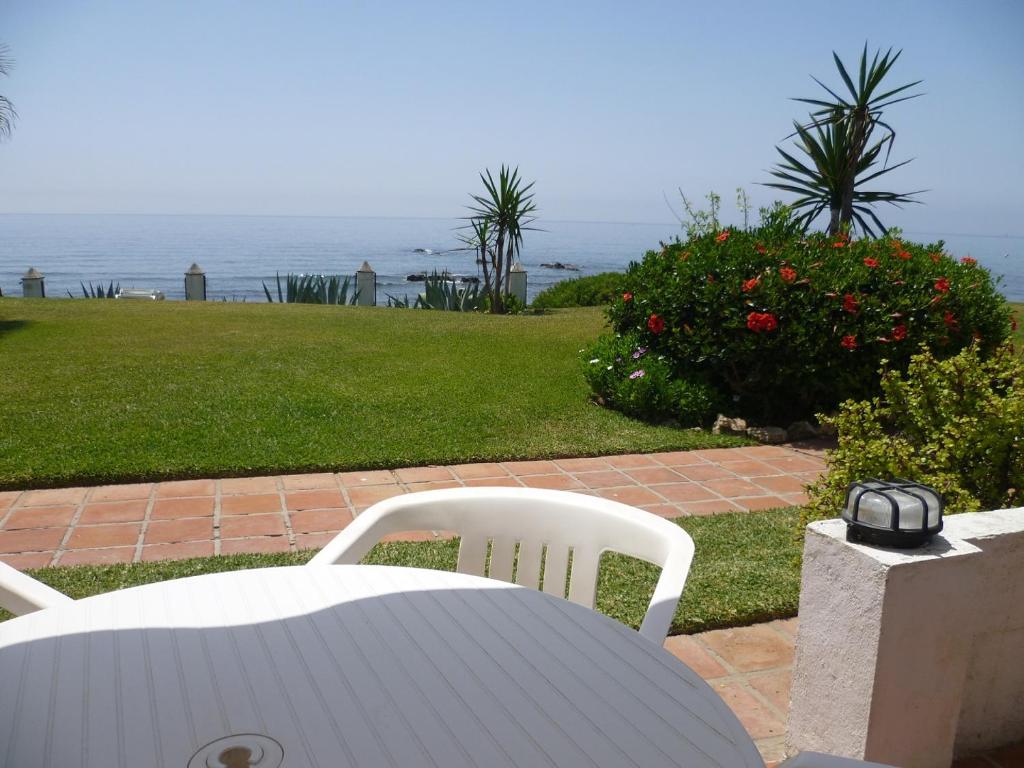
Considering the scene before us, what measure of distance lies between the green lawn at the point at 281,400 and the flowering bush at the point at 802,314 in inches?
28.8

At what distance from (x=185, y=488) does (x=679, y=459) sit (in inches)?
125

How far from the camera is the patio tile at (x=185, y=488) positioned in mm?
4480

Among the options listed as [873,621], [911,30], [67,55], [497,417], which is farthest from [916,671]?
[67,55]

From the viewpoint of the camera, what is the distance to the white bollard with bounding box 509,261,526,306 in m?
16.4

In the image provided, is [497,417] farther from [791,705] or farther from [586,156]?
[586,156]

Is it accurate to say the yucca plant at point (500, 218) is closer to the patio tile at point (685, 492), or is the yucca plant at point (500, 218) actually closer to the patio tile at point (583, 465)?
the patio tile at point (583, 465)

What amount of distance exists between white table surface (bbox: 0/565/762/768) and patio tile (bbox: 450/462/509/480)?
11.0 feet

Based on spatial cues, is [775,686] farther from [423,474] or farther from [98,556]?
[98,556]

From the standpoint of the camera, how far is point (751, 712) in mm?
2439

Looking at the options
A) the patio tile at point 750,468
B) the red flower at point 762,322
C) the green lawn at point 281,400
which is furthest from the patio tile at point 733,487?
the red flower at point 762,322

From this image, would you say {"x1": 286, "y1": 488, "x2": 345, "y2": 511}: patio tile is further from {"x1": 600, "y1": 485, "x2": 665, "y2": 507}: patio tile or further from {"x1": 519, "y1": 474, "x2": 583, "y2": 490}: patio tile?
{"x1": 600, "y1": 485, "x2": 665, "y2": 507}: patio tile

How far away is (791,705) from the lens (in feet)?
7.09

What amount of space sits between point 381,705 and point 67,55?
16863 millimetres

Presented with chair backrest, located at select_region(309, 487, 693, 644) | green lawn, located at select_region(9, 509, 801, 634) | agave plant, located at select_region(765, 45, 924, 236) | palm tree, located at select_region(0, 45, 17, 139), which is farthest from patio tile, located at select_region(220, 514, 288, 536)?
palm tree, located at select_region(0, 45, 17, 139)
